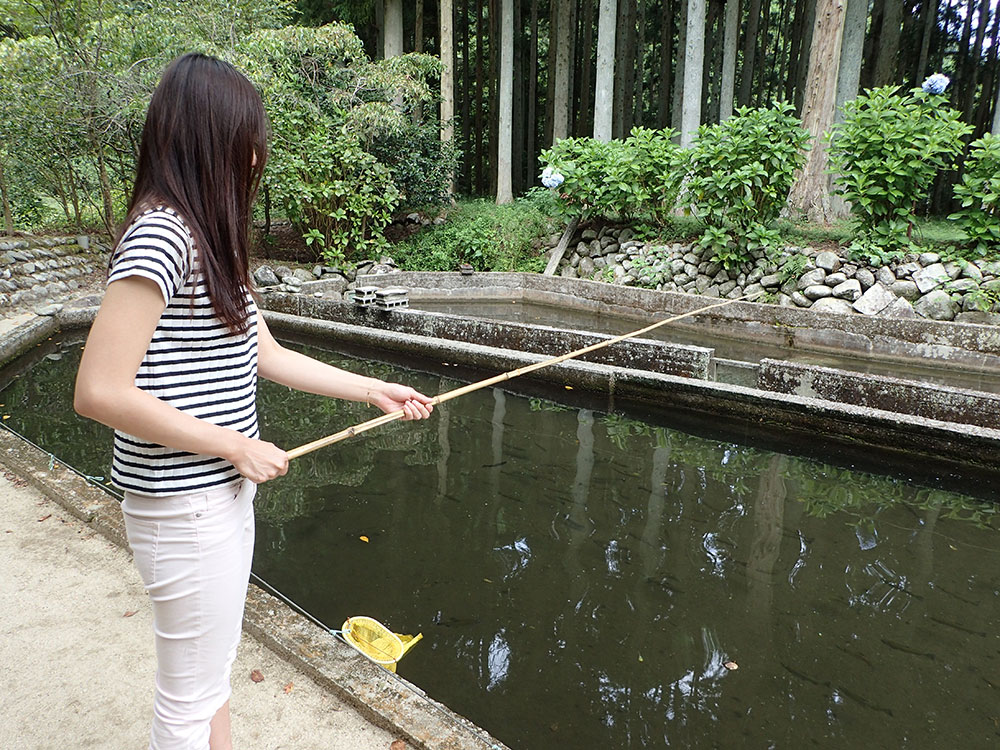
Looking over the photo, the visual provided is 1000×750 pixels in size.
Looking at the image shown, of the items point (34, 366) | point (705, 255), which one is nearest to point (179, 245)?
point (34, 366)

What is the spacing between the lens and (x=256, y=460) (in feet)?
3.55

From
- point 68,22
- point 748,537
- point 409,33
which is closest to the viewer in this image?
point 748,537

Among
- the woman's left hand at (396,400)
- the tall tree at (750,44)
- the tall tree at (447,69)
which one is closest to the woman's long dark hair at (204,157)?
the woman's left hand at (396,400)

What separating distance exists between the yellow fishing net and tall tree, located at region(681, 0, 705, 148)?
30.5 feet

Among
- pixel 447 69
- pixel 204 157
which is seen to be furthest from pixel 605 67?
pixel 204 157

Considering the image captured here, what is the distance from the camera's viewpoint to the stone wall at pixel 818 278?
22.5ft

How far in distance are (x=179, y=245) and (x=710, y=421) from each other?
13.2ft

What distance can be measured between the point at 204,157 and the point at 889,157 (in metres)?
7.93

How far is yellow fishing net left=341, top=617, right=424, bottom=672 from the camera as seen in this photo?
2.07 metres

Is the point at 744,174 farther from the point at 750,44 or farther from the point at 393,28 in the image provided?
the point at 393,28

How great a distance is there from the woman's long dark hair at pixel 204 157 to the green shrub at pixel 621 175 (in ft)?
27.4

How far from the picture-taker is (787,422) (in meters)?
4.25

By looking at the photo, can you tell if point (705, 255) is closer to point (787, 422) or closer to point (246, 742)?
point (787, 422)

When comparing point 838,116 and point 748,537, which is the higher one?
point 838,116
